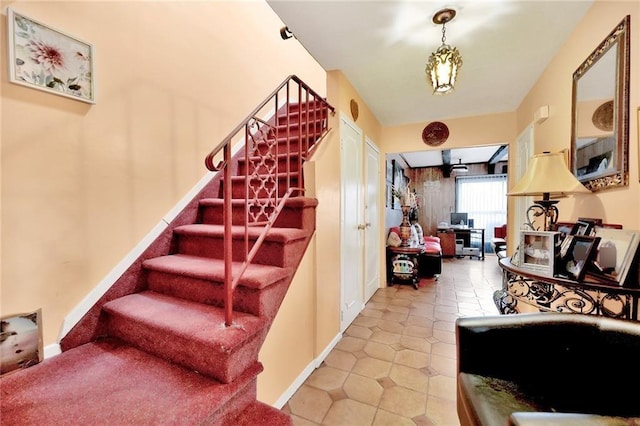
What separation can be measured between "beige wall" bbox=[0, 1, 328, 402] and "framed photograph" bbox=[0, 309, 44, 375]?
0.15 ft

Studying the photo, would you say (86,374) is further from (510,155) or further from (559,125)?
(510,155)

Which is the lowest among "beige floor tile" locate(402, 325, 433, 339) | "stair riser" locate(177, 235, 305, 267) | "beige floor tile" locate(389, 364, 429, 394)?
"beige floor tile" locate(402, 325, 433, 339)

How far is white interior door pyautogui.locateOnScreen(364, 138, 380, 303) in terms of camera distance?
129 inches

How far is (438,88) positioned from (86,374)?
2.49 metres

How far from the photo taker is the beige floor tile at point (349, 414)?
4.82 feet

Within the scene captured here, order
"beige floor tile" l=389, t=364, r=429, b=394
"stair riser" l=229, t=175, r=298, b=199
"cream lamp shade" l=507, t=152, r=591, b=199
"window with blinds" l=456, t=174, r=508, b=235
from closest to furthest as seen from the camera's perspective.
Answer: "cream lamp shade" l=507, t=152, r=591, b=199, "beige floor tile" l=389, t=364, r=429, b=394, "stair riser" l=229, t=175, r=298, b=199, "window with blinds" l=456, t=174, r=508, b=235

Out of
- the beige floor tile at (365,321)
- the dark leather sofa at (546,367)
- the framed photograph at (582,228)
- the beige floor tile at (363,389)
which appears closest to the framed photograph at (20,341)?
the beige floor tile at (363,389)

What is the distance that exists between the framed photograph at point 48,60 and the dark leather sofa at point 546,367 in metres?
2.31

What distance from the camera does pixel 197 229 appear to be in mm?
1863

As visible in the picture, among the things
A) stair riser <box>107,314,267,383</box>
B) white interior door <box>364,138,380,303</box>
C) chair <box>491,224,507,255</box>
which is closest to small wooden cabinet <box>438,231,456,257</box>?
chair <box>491,224,507,255</box>

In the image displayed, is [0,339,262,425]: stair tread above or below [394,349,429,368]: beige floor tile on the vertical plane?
above

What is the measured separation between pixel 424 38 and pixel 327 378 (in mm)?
2606

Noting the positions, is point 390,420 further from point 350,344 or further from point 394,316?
point 394,316

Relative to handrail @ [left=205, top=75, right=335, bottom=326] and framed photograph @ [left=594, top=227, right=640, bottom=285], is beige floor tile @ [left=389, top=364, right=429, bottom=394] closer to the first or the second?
framed photograph @ [left=594, top=227, right=640, bottom=285]
